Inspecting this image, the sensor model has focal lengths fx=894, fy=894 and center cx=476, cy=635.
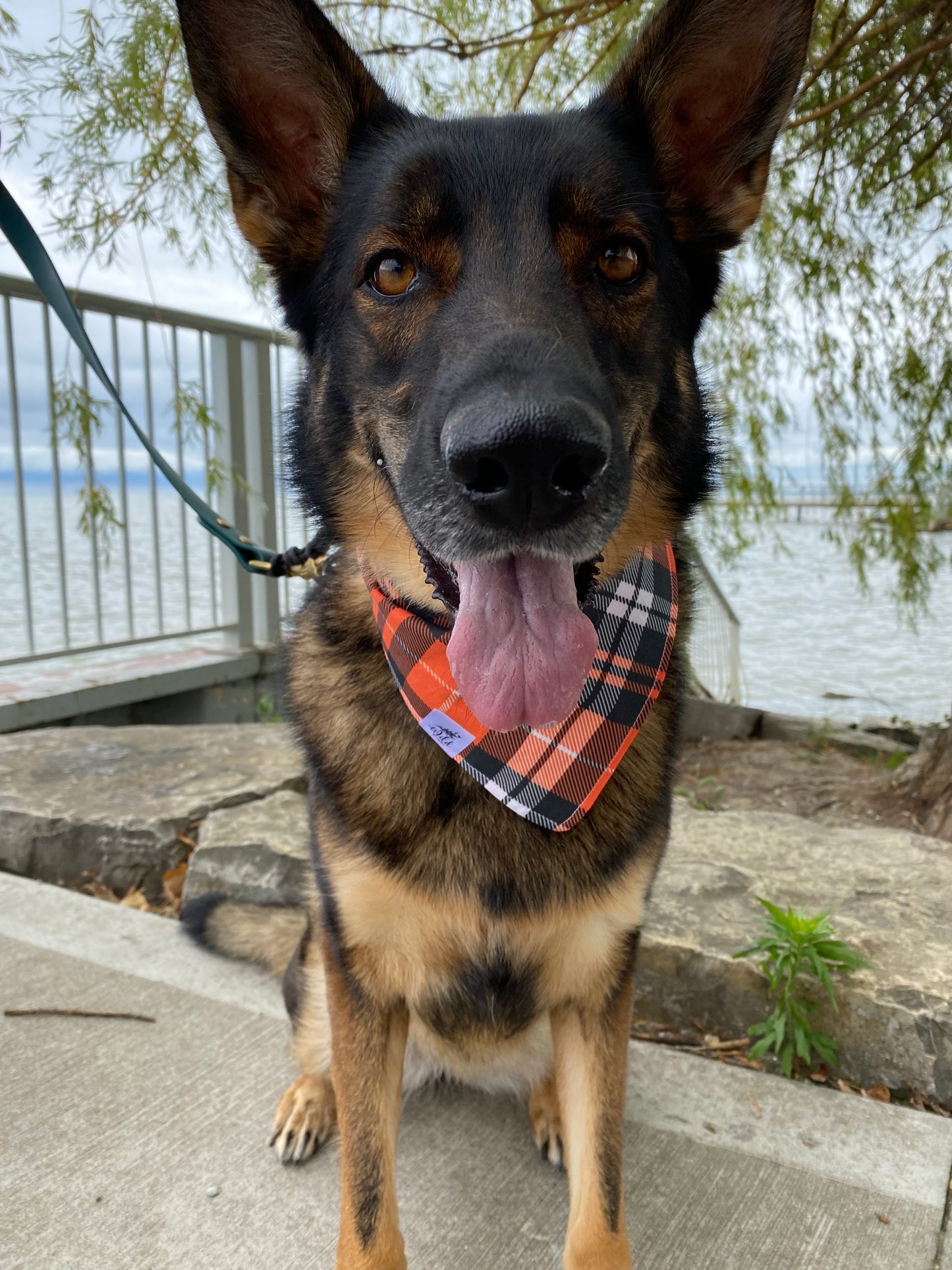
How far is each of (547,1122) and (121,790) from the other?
229 centimetres

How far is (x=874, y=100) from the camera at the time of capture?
12.5 ft

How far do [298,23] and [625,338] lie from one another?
2.78 feet

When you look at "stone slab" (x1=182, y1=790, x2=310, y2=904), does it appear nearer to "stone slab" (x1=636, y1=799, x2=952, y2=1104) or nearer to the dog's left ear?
"stone slab" (x1=636, y1=799, x2=952, y2=1104)

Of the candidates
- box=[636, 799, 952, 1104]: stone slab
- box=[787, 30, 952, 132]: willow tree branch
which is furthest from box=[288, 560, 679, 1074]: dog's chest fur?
box=[787, 30, 952, 132]: willow tree branch

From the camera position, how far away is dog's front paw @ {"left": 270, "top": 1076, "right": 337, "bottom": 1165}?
2018mm

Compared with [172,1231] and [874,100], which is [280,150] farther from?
[874,100]

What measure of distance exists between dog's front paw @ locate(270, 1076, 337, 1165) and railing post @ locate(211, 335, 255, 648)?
3930 millimetres

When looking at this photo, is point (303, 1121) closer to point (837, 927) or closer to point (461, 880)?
point (461, 880)

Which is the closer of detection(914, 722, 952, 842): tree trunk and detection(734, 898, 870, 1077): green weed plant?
detection(734, 898, 870, 1077): green weed plant

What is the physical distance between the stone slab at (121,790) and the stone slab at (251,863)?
0.27 m

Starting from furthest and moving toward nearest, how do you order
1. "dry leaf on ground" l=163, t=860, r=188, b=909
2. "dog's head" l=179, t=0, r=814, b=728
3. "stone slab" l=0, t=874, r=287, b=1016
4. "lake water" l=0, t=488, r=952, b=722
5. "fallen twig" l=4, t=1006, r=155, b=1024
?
1. "lake water" l=0, t=488, r=952, b=722
2. "dry leaf on ground" l=163, t=860, r=188, b=909
3. "stone slab" l=0, t=874, r=287, b=1016
4. "fallen twig" l=4, t=1006, r=155, b=1024
5. "dog's head" l=179, t=0, r=814, b=728

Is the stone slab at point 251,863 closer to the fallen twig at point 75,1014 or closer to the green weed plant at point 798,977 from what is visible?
the fallen twig at point 75,1014

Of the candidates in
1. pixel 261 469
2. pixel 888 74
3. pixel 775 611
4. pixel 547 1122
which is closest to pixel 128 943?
pixel 547 1122

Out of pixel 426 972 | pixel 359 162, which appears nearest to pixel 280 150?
pixel 359 162
